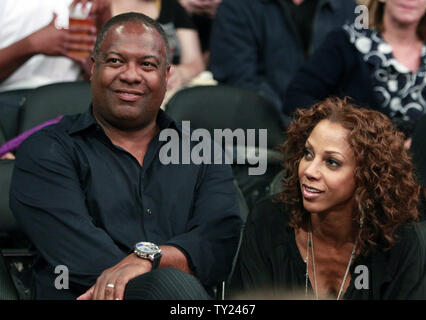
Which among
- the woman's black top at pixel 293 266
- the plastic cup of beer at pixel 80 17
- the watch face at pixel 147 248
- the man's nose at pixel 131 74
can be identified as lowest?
the woman's black top at pixel 293 266

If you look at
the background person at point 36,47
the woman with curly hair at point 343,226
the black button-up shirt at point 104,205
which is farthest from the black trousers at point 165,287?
the background person at point 36,47

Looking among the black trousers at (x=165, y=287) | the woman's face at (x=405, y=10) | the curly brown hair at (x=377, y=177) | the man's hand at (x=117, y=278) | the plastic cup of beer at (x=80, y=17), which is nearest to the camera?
the black trousers at (x=165, y=287)

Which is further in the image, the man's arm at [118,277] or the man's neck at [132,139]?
the man's neck at [132,139]

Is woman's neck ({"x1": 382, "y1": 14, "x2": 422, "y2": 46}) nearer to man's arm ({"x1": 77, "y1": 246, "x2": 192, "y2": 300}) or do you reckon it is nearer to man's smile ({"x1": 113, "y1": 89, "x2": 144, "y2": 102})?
man's smile ({"x1": 113, "y1": 89, "x2": 144, "y2": 102})

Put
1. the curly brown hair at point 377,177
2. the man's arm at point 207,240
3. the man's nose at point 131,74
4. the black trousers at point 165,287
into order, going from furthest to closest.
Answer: the man's nose at point 131,74
the curly brown hair at point 377,177
the man's arm at point 207,240
the black trousers at point 165,287

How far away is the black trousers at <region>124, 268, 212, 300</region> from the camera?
1843mm

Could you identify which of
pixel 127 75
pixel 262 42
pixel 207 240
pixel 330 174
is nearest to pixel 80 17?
pixel 127 75

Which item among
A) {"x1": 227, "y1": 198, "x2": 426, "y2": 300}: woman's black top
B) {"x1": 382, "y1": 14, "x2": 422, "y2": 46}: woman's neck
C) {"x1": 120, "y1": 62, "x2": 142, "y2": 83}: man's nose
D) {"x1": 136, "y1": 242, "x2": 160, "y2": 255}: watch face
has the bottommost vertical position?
{"x1": 227, "y1": 198, "x2": 426, "y2": 300}: woman's black top

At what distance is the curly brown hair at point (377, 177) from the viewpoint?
2.18m

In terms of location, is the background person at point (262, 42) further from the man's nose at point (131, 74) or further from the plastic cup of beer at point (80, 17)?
the man's nose at point (131, 74)

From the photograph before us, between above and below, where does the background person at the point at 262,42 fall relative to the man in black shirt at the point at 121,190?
above

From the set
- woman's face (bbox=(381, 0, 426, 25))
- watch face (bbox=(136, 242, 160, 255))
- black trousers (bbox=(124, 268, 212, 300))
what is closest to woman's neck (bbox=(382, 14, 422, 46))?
woman's face (bbox=(381, 0, 426, 25))

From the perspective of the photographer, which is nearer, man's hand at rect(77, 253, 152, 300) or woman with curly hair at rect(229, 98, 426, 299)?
man's hand at rect(77, 253, 152, 300)

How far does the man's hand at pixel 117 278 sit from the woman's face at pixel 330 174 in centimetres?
52
